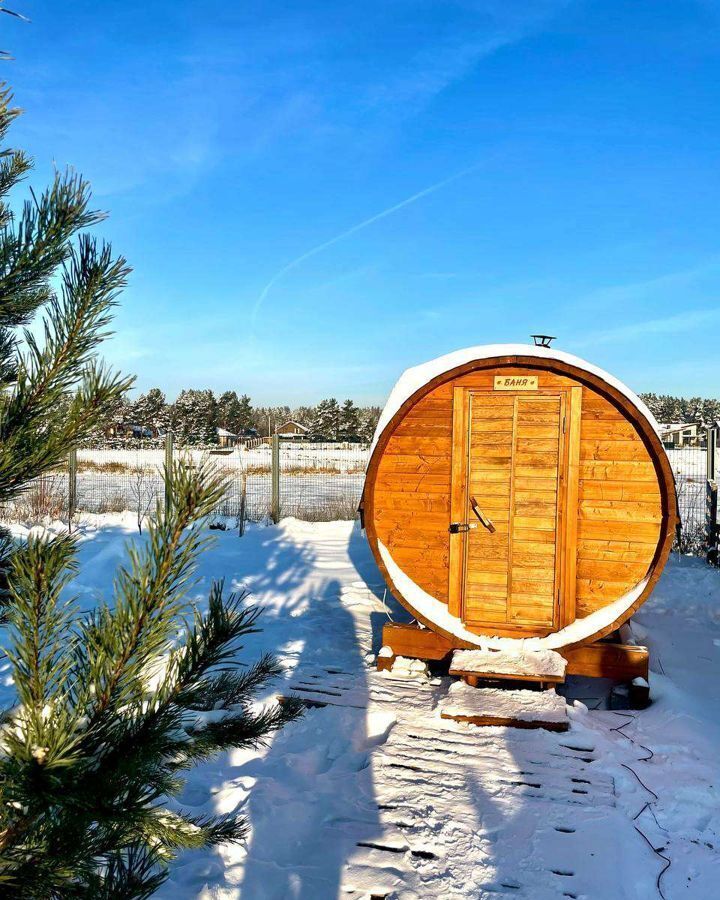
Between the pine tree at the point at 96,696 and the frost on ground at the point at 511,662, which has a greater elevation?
the pine tree at the point at 96,696

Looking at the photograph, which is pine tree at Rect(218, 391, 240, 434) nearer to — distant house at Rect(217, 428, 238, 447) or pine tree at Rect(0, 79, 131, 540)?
distant house at Rect(217, 428, 238, 447)

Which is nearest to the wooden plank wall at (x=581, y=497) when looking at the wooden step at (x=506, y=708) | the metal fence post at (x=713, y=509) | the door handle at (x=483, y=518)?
the door handle at (x=483, y=518)

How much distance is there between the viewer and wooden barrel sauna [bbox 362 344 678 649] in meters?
5.18

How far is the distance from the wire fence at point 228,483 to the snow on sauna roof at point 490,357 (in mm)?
1247

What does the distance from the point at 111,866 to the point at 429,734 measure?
3.30 meters

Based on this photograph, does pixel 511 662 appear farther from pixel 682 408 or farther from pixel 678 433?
pixel 682 408

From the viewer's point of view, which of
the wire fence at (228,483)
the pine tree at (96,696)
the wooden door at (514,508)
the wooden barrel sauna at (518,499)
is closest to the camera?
the pine tree at (96,696)

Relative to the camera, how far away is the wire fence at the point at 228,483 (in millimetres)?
10438

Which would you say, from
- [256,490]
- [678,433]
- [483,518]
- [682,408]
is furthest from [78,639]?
[682,408]

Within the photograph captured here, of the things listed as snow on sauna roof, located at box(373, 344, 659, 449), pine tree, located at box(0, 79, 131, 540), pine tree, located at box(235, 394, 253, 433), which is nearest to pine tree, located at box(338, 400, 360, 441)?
pine tree, located at box(235, 394, 253, 433)

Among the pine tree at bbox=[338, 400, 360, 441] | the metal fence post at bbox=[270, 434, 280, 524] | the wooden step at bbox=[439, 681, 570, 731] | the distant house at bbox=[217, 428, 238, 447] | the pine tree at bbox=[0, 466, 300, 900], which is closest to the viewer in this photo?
the pine tree at bbox=[0, 466, 300, 900]

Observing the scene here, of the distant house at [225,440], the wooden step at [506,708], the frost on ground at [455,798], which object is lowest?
the frost on ground at [455,798]

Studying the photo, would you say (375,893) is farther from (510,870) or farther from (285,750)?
(285,750)

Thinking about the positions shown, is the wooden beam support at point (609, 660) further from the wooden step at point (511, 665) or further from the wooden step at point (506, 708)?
the wooden step at point (506, 708)
